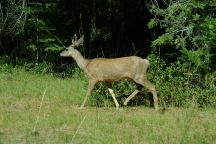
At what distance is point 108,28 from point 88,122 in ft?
43.6

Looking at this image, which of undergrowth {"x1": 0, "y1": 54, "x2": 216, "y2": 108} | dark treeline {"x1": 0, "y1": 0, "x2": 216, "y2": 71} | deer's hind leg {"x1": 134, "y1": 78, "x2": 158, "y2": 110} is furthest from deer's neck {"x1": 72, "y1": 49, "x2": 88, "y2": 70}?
dark treeline {"x1": 0, "y1": 0, "x2": 216, "y2": 71}

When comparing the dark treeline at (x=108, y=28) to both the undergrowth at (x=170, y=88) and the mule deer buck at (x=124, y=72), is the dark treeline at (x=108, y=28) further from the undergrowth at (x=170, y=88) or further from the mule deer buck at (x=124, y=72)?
the mule deer buck at (x=124, y=72)

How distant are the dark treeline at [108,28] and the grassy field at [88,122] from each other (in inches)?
87.7

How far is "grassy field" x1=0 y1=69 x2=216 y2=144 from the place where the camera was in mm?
9117

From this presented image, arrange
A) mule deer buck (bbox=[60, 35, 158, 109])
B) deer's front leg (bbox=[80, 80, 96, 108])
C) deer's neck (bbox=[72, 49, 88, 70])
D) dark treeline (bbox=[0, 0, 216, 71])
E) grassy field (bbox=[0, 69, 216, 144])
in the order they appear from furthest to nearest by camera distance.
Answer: dark treeline (bbox=[0, 0, 216, 71])
deer's neck (bbox=[72, 49, 88, 70])
mule deer buck (bbox=[60, 35, 158, 109])
deer's front leg (bbox=[80, 80, 96, 108])
grassy field (bbox=[0, 69, 216, 144])

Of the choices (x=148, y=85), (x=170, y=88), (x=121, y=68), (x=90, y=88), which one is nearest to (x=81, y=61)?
(x=90, y=88)

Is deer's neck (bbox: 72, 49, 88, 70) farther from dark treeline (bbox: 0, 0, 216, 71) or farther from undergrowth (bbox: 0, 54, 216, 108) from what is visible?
dark treeline (bbox: 0, 0, 216, 71)

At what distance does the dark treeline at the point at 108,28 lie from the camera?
49.9 feet

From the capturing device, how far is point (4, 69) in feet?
63.8

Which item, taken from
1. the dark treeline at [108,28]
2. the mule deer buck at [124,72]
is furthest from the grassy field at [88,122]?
the dark treeline at [108,28]

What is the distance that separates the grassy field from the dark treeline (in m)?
2.23

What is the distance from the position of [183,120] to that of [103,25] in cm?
1443

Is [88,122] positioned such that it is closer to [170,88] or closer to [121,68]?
[121,68]

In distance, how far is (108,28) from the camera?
78.1 ft
